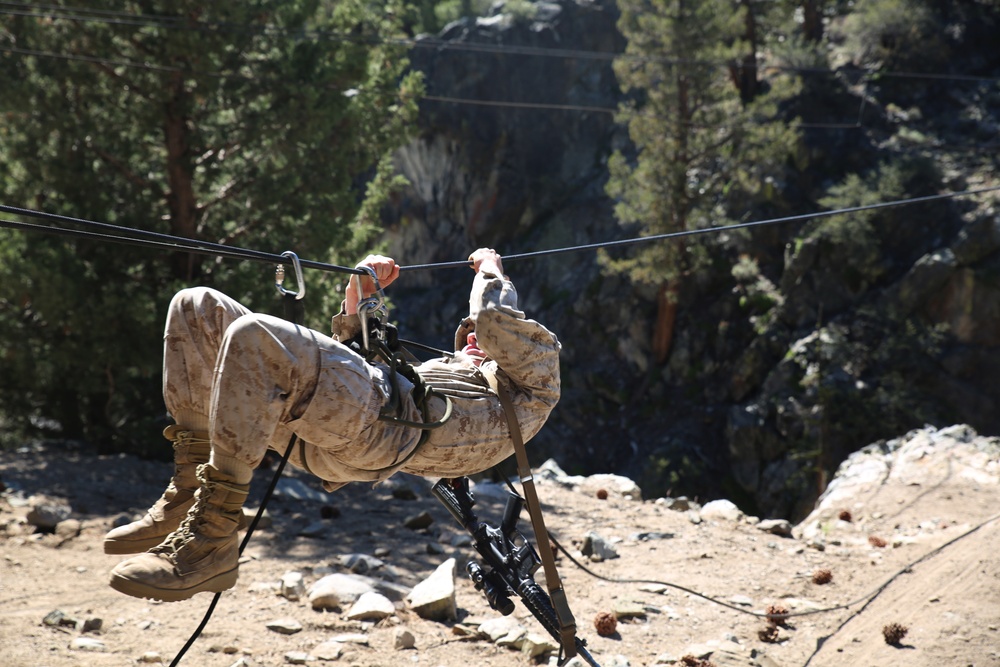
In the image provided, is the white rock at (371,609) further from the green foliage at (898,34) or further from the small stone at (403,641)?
the green foliage at (898,34)

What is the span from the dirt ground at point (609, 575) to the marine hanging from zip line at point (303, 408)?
183 cm

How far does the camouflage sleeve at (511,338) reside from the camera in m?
3.13

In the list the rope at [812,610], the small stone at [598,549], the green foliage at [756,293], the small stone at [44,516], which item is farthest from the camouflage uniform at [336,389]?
the green foliage at [756,293]

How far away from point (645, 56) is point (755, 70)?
4888 millimetres

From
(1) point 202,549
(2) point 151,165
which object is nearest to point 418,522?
(1) point 202,549

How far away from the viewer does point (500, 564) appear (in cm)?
398

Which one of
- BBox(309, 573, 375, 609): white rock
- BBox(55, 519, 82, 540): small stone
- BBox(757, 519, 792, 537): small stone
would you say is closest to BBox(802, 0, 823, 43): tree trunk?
BBox(757, 519, 792, 537): small stone

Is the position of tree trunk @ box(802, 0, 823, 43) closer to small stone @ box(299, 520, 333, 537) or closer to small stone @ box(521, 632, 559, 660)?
small stone @ box(299, 520, 333, 537)

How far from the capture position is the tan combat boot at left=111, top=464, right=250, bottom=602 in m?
2.53

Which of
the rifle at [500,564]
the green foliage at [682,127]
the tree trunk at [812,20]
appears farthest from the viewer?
the tree trunk at [812,20]

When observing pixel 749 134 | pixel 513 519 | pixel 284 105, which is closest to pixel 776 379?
pixel 749 134

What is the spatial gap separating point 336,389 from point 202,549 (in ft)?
2.17

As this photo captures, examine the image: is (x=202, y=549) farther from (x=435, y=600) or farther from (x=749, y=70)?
(x=749, y=70)

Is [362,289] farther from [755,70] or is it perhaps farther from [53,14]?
[755,70]
